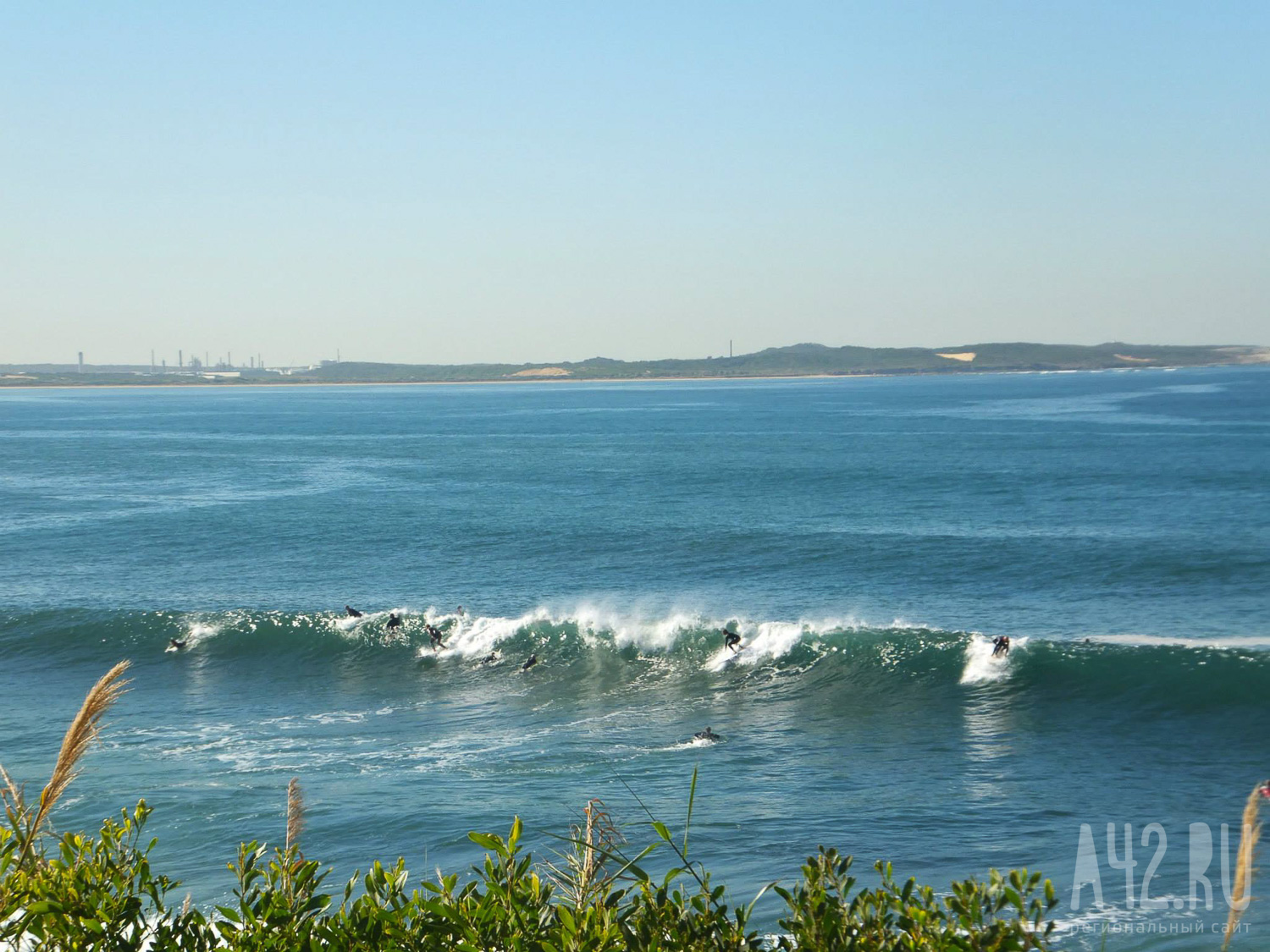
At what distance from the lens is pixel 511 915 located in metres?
5.78

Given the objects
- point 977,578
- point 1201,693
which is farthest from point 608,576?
point 1201,693

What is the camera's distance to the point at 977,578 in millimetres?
41906

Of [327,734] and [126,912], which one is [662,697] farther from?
[126,912]

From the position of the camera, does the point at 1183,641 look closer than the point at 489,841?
No

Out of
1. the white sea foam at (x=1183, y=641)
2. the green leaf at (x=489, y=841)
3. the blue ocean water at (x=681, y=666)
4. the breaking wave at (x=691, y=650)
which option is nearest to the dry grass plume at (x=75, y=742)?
the green leaf at (x=489, y=841)

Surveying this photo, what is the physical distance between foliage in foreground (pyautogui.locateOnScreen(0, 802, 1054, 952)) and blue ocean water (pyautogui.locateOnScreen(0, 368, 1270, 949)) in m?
6.95

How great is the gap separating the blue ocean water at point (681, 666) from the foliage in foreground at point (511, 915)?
6.95m

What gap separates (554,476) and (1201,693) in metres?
60.3

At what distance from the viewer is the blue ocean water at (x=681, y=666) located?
18859mm

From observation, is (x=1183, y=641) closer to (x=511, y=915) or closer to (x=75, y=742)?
(x=511, y=915)

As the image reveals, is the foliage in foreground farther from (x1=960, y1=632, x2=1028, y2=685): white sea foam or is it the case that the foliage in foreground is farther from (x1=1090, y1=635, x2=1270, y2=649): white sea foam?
(x1=1090, y1=635, x2=1270, y2=649): white sea foam

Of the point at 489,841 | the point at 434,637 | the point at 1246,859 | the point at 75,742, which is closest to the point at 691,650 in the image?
the point at 434,637

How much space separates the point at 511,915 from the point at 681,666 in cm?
2585

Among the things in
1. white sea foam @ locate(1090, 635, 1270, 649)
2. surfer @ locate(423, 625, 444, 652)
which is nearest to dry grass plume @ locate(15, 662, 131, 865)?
surfer @ locate(423, 625, 444, 652)
